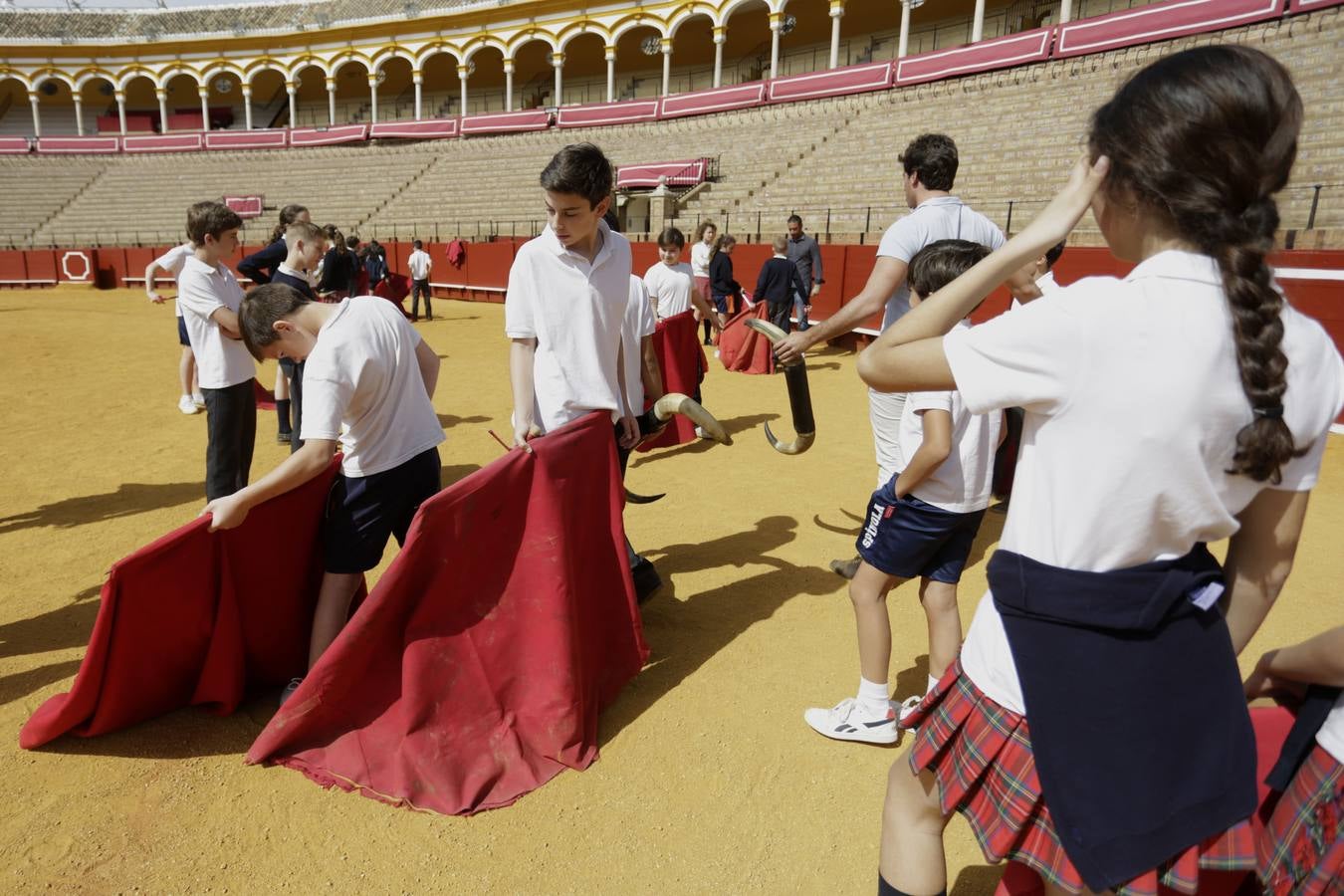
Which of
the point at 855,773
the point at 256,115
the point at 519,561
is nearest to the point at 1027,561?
the point at 855,773

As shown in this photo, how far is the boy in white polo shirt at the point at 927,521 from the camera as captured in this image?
7.89ft

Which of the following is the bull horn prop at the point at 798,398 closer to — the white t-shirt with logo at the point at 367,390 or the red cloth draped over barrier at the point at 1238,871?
the white t-shirt with logo at the point at 367,390

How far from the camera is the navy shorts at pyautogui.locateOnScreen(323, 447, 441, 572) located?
9.02 feet

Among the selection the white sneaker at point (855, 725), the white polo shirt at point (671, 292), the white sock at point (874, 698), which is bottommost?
the white sneaker at point (855, 725)

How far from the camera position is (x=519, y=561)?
107 inches

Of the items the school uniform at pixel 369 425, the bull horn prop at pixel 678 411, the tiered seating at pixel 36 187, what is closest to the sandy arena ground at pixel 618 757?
the school uniform at pixel 369 425

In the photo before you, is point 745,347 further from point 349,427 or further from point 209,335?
point 349,427

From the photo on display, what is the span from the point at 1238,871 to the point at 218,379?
14.8 feet

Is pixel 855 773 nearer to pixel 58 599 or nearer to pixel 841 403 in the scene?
pixel 58 599

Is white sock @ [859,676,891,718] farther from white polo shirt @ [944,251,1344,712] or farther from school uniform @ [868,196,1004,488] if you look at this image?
white polo shirt @ [944,251,1344,712]

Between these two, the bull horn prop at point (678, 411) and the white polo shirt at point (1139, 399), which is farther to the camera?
the bull horn prop at point (678, 411)

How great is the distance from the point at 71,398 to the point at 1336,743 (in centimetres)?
1033

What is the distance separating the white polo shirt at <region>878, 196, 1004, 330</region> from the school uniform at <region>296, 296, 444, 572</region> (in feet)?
5.82

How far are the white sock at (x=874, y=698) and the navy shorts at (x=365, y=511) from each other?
1.71 m
